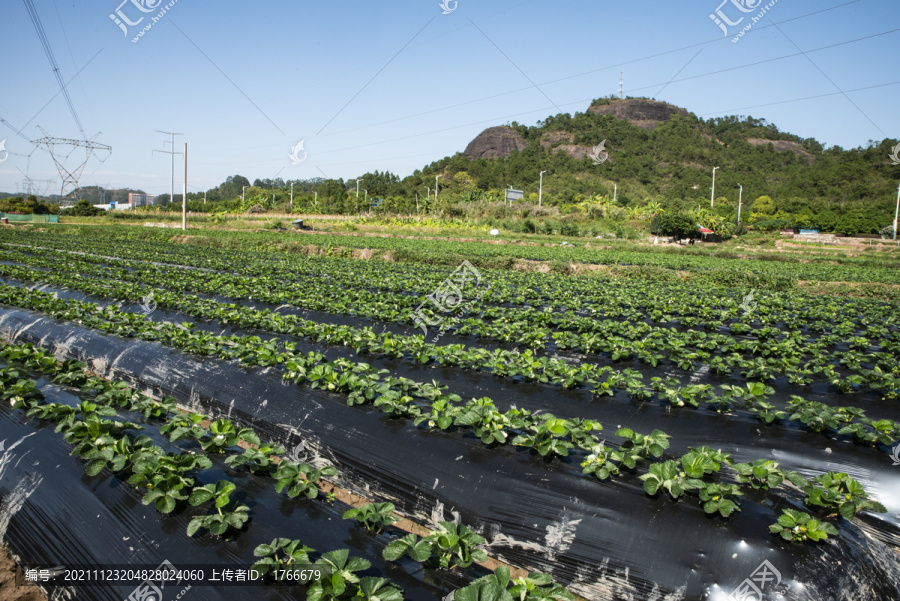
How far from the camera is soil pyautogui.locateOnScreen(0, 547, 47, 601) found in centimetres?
283

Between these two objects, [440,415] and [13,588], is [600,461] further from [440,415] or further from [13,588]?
[13,588]

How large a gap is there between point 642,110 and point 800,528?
16087 cm

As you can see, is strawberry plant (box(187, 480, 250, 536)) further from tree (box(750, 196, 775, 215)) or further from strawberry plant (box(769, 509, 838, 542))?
tree (box(750, 196, 775, 215))

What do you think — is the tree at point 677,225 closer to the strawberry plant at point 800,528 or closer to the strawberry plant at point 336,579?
the strawberry plant at point 800,528

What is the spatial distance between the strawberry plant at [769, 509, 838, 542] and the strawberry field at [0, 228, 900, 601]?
1 centimetres

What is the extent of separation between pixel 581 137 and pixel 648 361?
113914 mm

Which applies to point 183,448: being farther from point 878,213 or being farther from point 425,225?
point 878,213

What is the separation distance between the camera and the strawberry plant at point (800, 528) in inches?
107

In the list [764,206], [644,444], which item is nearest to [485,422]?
[644,444]

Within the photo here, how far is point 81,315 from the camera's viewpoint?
26.8 ft

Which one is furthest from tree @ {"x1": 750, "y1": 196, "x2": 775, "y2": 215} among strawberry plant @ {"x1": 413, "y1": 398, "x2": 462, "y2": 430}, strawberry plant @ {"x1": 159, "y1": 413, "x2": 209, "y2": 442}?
strawberry plant @ {"x1": 159, "y1": 413, "x2": 209, "y2": 442}

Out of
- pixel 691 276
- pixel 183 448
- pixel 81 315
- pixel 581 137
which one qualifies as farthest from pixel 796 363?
pixel 581 137

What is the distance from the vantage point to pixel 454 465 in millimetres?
3721

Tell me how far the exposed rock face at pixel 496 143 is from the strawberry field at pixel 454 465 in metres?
127
